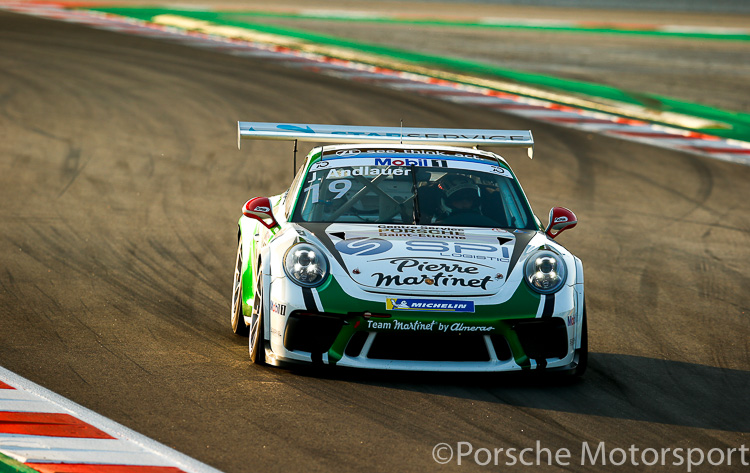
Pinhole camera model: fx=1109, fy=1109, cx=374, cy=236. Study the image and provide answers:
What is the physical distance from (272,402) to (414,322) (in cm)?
91

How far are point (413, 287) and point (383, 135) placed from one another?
2.17 m

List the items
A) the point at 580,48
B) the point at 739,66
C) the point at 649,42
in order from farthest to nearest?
the point at 649,42
the point at 580,48
the point at 739,66

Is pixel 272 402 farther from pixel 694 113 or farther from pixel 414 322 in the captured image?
pixel 694 113

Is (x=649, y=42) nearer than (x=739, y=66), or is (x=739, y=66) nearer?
(x=739, y=66)

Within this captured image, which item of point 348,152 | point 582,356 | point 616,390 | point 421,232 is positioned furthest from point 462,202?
point 616,390

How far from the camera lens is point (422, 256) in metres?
6.49

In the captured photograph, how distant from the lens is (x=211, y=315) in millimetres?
8062

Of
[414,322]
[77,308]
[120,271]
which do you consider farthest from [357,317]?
[120,271]

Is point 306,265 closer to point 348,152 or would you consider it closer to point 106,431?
→ point 106,431

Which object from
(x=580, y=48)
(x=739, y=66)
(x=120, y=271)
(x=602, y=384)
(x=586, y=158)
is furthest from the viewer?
(x=580, y=48)

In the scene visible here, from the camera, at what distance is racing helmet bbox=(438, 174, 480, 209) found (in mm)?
7414

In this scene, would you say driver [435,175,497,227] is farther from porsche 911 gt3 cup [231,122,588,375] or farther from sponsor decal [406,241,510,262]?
sponsor decal [406,241,510,262]

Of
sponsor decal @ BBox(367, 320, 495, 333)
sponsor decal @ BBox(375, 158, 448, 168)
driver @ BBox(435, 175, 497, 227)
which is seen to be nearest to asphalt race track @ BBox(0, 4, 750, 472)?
sponsor decal @ BBox(367, 320, 495, 333)

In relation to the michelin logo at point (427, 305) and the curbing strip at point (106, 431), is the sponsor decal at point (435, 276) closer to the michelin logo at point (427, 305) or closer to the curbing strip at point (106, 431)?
the michelin logo at point (427, 305)
